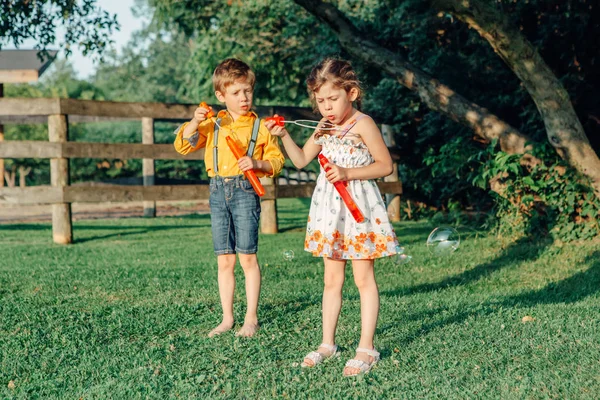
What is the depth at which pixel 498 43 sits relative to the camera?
282 inches

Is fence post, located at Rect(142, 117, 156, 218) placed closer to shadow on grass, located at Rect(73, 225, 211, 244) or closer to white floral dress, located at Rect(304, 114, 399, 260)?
shadow on grass, located at Rect(73, 225, 211, 244)

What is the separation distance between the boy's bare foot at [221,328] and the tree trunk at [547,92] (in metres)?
3.92

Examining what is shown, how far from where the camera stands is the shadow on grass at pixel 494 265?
6.02 metres

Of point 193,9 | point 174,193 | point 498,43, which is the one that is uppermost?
point 193,9

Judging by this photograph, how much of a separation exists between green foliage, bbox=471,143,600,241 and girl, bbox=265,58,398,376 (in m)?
4.31

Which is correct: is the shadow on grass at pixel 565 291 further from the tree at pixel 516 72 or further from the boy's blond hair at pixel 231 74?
the boy's blond hair at pixel 231 74

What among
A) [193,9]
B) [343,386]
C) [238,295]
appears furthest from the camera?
[193,9]

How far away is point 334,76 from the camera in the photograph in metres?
3.73

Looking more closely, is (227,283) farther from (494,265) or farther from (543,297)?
(494,265)

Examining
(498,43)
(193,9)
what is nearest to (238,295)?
(498,43)

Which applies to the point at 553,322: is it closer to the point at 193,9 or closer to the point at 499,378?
the point at 499,378

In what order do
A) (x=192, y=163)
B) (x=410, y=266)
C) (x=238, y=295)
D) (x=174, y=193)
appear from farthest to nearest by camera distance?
1. (x=192, y=163)
2. (x=174, y=193)
3. (x=410, y=266)
4. (x=238, y=295)

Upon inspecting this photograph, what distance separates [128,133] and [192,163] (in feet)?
13.3

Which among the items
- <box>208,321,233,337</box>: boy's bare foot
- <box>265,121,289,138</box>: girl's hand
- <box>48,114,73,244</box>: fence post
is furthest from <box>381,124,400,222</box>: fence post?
<box>265,121,289,138</box>: girl's hand
